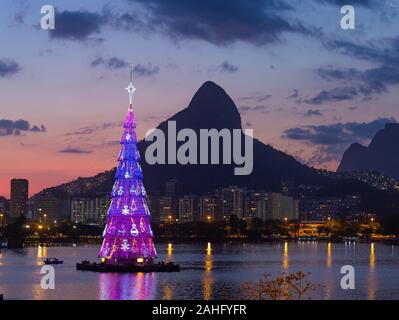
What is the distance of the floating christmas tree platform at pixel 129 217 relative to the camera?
140 feet

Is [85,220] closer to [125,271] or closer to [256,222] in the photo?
[256,222]

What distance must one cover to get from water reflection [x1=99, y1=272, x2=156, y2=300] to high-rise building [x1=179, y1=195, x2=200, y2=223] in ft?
430

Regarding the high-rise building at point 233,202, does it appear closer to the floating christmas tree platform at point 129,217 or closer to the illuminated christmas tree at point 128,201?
the floating christmas tree platform at point 129,217

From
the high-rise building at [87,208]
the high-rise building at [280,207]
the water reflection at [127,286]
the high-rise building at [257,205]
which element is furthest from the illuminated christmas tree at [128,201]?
the high-rise building at [280,207]

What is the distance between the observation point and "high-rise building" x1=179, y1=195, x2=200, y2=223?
6964 inches

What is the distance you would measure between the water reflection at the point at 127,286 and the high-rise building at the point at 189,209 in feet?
430

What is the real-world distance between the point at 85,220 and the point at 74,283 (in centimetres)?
13897

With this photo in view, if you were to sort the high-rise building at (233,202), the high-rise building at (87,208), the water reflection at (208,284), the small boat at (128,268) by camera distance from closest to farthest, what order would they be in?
the water reflection at (208,284) < the small boat at (128,268) < the high-rise building at (233,202) < the high-rise building at (87,208)

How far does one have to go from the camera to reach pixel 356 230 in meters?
163

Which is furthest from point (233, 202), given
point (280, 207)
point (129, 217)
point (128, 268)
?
point (129, 217)

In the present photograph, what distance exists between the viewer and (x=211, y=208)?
17750cm

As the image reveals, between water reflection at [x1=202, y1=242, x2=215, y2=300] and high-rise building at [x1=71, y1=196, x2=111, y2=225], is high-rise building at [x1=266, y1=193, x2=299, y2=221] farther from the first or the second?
water reflection at [x1=202, y1=242, x2=215, y2=300]
